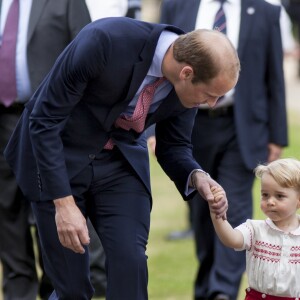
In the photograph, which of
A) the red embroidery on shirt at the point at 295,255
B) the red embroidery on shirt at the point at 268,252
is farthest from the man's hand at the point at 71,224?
the red embroidery on shirt at the point at 295,255

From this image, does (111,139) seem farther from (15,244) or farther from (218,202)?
(15,244)

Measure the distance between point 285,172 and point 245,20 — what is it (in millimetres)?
2283

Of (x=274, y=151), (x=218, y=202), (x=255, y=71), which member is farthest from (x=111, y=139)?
(x=274, y=151)

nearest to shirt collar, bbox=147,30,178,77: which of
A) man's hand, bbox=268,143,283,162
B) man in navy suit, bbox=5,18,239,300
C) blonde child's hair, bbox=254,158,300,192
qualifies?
man in navy suit, bbox=5,18,239,300

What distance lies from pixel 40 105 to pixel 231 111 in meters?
2.52

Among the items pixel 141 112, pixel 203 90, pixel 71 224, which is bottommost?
pixel 71 224

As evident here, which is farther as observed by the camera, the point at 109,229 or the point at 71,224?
the point at 109,229

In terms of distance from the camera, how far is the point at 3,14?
294 inches

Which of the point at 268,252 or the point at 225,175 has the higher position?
the point at 268,252

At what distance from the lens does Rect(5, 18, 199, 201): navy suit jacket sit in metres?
5.52

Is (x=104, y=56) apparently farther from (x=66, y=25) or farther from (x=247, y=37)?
(x=247, y=37)

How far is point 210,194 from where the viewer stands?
5.66 metres

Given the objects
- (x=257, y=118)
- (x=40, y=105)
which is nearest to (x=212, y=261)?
(x=257, y=118)

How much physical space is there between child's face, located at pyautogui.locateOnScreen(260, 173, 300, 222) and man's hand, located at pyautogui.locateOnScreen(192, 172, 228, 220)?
21 cm
